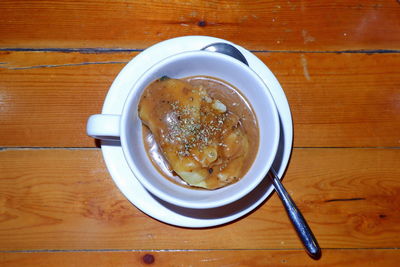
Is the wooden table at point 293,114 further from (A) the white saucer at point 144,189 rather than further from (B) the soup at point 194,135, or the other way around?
(B) the soup at point 194,135

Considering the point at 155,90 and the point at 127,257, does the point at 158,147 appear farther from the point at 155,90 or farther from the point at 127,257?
the point at 127,257

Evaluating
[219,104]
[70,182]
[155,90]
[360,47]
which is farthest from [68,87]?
[360,47]

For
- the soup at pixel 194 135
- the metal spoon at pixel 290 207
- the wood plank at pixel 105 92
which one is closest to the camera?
the soup at pixel 194 135

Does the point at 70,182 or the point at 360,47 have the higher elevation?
the point at 360,47

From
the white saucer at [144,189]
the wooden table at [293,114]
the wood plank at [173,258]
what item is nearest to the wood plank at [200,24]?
the wooden table at [293,114]

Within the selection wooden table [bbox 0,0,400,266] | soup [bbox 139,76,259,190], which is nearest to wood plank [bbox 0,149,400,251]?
wooden table [bbox 0,0,400,266]

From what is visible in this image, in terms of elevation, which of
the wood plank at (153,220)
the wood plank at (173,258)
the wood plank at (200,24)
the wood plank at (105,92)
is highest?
the wood plank at (200,24)
